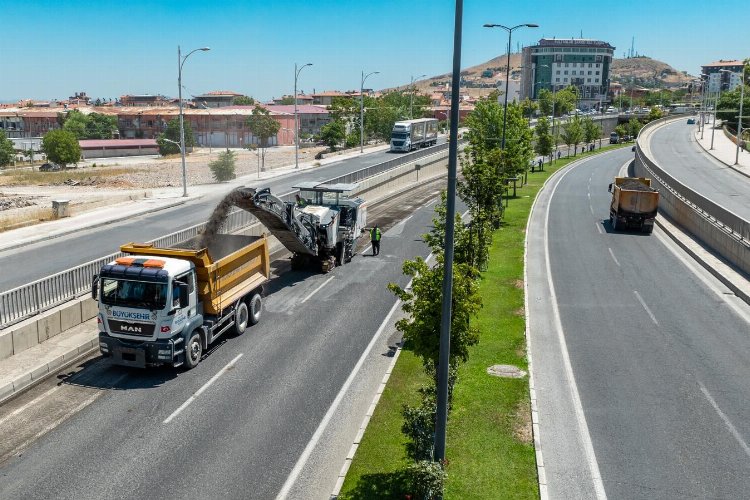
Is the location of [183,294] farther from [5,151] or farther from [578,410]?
[5,151]

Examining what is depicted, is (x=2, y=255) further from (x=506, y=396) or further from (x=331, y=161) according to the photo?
(x=331, y=161)

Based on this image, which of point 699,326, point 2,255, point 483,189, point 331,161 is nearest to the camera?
point 699,326

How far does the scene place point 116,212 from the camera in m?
43.8

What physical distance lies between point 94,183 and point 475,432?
7178 centimetres

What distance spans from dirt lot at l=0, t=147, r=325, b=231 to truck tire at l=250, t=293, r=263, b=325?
985 inches

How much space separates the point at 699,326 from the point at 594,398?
7.74 m

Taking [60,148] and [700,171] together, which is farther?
[60,148]

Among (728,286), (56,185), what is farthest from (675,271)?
(56,185)

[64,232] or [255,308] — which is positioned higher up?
[64,232]

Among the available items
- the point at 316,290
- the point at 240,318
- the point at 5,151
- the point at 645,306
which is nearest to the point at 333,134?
the point at 5,151

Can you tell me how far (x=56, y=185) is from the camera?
7581cm

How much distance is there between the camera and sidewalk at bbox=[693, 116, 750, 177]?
2569 inches

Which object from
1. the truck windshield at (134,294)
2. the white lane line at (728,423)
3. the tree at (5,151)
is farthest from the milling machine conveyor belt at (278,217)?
the tree at (5,151)

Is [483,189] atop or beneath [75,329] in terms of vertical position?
atop
